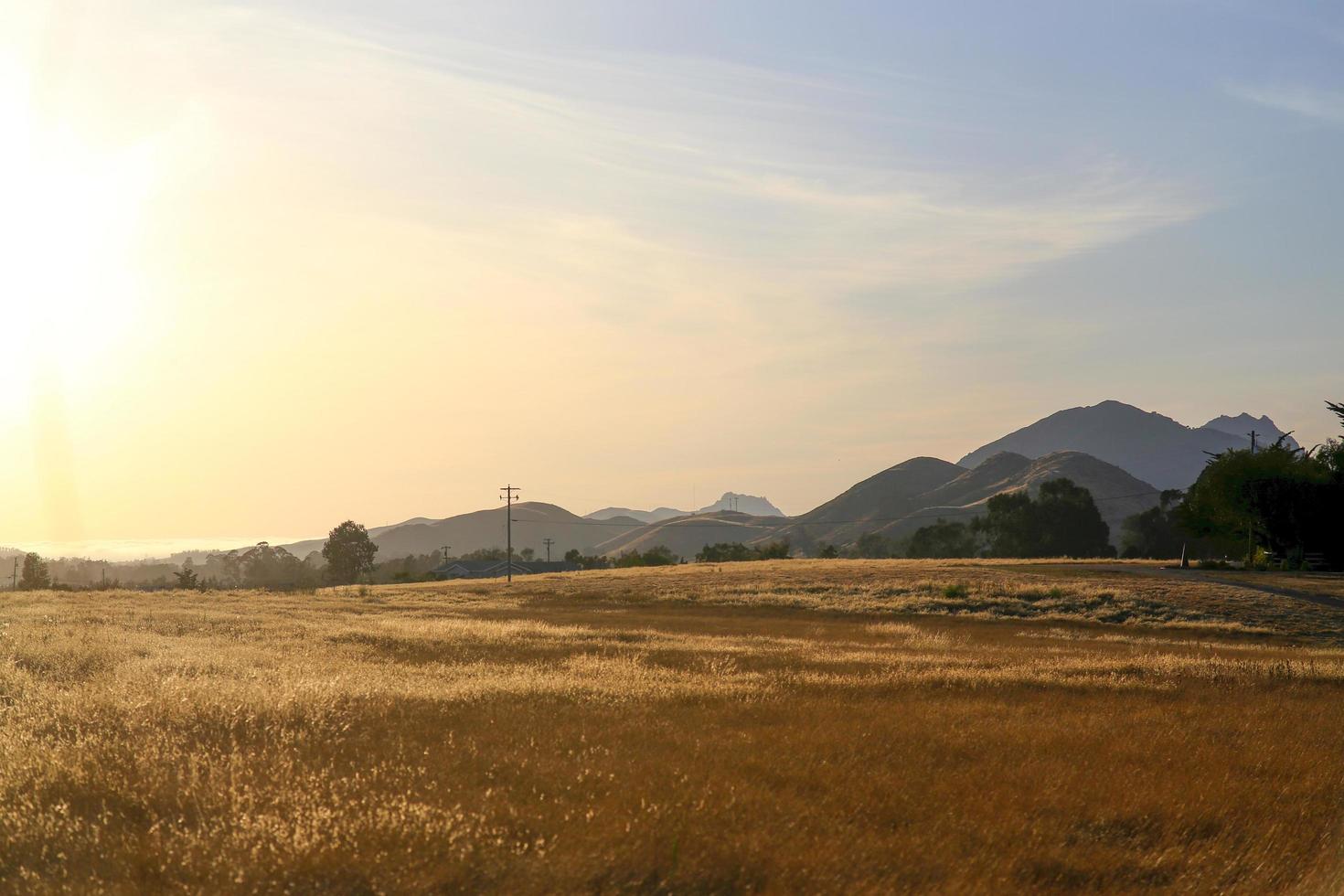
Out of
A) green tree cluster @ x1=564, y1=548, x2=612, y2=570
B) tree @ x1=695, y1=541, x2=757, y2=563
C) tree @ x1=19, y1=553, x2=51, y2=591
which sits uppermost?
tree @ x1=19, y1=553, x2=51, y2=591

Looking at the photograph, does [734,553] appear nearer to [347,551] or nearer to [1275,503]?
[347,551]

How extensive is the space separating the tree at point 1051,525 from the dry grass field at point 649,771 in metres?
104

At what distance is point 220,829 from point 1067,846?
24.4 ft

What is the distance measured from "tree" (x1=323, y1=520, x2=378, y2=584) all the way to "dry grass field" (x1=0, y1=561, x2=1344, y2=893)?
14058 centimetres

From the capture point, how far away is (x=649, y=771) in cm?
1062

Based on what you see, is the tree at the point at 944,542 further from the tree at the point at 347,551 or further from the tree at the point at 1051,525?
the tree at the point at 347,551

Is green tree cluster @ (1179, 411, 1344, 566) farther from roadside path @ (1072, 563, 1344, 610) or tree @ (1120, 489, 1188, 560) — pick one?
tree @ (1120, 489, 1188, 560)

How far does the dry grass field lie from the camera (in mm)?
7832

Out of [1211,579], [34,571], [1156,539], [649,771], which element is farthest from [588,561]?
[649,771]

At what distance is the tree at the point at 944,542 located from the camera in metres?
146

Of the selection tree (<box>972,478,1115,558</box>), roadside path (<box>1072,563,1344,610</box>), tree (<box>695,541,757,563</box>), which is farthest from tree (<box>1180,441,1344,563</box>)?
tree (<box>695,541,757,563</box>)

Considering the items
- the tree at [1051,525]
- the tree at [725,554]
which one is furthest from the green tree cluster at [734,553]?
the tree at [1051,525]

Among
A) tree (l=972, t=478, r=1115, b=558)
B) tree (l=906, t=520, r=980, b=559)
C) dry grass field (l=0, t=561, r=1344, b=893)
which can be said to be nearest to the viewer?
dry grass field (l=0, t=561, r=1344, b=893)

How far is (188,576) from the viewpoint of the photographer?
117375mm
